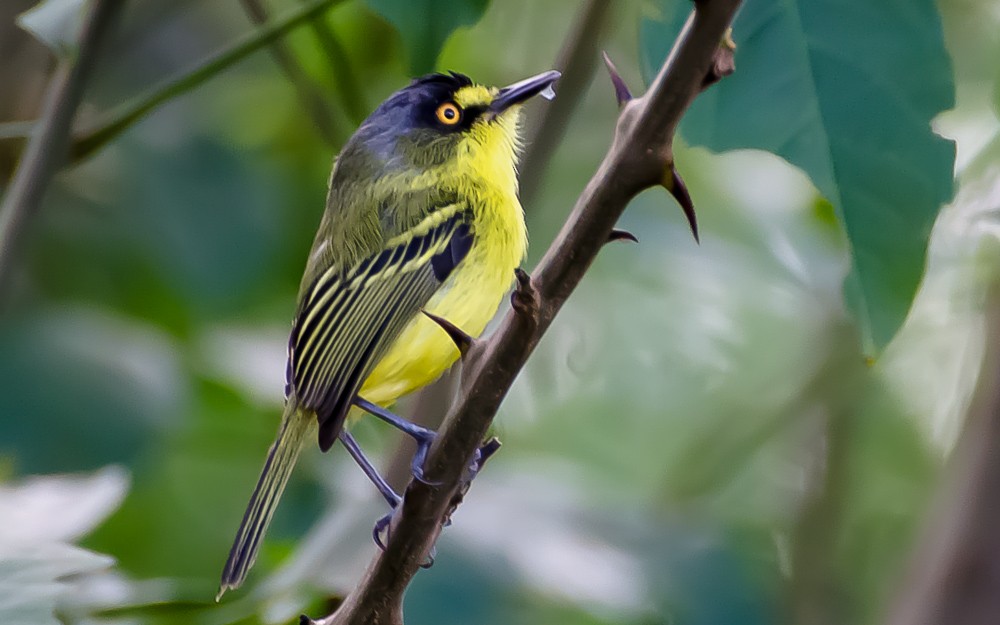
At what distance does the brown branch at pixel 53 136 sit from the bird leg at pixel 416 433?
0.59 meters

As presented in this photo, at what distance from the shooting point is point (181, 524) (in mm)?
3119

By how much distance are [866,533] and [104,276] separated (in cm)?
236

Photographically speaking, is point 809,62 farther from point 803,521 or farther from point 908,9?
point 803,521

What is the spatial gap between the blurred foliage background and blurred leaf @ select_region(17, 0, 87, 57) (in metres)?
0.46

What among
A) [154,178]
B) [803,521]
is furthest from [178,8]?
[803,521]

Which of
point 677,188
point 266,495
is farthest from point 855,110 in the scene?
point 266,495

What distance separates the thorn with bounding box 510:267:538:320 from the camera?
965 mm

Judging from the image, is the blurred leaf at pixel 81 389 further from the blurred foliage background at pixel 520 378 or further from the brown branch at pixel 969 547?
the brown branch at pixel 969 547

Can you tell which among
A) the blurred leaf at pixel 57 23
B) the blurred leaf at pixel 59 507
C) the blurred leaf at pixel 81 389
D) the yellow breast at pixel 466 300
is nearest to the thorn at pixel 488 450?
the yellow breast at pixel 466 300

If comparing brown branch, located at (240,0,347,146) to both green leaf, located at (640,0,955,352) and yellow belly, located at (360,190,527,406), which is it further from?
green leaf, located at (640,0,955,352)

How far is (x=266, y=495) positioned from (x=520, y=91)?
83cm

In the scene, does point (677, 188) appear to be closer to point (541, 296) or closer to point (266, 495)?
point (541, 296)

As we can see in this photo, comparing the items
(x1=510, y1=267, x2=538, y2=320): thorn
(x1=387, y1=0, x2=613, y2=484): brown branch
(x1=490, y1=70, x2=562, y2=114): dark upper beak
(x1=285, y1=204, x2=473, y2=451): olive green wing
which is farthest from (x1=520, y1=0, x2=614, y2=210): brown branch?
(x1=510, y1=267, x2=538, y2=320): thorn

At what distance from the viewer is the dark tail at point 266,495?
166cm
